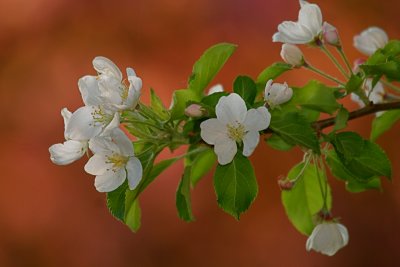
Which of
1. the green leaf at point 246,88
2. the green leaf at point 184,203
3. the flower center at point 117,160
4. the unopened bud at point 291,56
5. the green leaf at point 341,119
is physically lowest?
the green leaf at point 184,203

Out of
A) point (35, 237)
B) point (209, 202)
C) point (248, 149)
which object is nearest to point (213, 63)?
point (248, 149)

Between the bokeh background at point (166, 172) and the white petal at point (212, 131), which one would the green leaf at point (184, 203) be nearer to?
the white petal at point (212, 131)

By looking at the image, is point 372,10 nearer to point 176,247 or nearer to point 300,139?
point 176,247

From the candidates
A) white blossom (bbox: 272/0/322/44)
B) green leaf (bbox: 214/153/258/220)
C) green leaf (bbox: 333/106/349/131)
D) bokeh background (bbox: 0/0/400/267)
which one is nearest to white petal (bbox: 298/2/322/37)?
white blossom (bbox: 272/0/322/44)

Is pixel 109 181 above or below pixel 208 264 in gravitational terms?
above

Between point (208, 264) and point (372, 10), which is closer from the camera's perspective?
point (208, 264)

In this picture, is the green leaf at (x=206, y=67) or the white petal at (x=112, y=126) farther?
the green leaf at (x=206, y=67)

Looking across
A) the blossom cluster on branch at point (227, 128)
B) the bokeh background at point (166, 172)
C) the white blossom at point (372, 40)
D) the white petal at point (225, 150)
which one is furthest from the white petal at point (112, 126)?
the bokeh background at point (166, 172)
